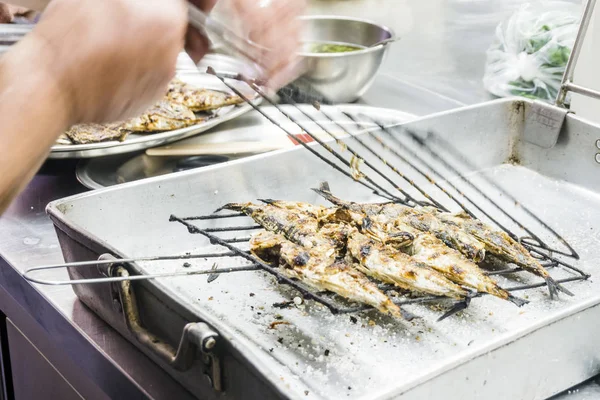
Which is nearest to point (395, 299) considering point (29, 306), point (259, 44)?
point (259, 44)

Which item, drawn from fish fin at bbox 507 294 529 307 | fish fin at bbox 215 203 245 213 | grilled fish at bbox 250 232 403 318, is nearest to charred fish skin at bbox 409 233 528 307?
fish fin at bbox 507 294 529 307

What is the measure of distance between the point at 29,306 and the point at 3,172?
898 mm

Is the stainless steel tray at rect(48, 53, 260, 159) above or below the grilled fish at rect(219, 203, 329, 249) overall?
below

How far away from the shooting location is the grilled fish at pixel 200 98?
9.57 ft

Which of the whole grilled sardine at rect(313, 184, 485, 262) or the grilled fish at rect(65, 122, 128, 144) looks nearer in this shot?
the whole grilled sardine at rect(313, 184, 485, 262)

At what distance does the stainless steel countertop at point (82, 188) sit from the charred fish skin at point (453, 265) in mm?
305

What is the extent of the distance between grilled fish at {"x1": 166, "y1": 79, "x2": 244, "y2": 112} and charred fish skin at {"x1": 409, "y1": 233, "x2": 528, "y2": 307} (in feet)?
4.33

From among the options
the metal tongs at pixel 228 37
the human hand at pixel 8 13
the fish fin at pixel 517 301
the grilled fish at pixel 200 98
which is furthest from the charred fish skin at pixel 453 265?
the human hand at pixel 8 13

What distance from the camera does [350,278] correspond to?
5.52 ft

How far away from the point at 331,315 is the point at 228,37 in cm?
77

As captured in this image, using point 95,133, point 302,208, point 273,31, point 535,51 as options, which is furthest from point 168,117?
point 535,51

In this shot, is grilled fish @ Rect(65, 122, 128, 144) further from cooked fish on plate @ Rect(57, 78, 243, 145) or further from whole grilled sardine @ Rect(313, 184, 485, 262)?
whole grilled sardine @ Rect(313, 184, 485, 262)

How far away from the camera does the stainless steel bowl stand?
10.3 ft

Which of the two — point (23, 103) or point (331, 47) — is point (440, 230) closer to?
point (23, 103)
